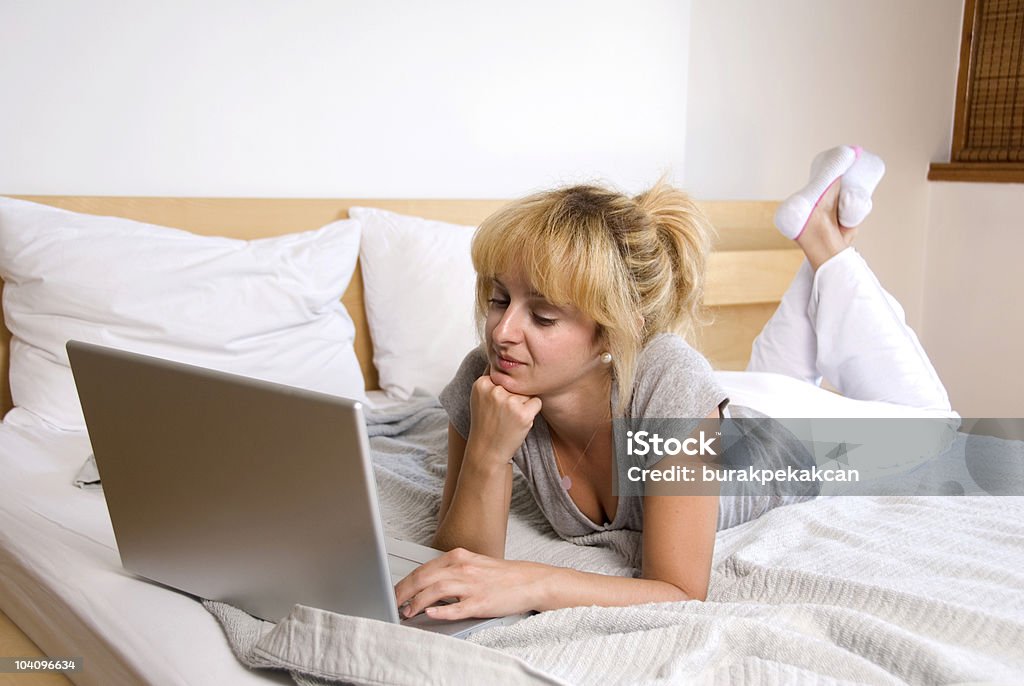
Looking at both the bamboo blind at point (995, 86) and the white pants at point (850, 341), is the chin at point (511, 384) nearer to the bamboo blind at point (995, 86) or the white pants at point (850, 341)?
the white pants at point (850, 341)

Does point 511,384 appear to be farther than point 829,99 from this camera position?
No

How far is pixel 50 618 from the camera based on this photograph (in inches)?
46.8

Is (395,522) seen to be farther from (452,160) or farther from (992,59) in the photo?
(992,59)

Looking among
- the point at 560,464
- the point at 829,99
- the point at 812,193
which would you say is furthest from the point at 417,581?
the point at 829,99

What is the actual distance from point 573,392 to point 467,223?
1.26 metres

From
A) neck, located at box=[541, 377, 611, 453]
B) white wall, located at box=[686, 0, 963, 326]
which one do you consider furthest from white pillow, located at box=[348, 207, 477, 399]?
white wall, located at box=[686, 0, 963, 326]

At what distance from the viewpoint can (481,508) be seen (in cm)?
123

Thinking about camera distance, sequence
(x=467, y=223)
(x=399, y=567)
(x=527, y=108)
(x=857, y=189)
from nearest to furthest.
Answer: (x=399, y=567), (x=857, y=189), (x=467, y=223), (x=527, y=108)

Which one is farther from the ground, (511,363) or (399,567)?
(511,363)

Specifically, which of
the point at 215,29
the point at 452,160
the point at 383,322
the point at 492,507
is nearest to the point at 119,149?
the point at 215,29

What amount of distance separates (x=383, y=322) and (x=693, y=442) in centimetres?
118

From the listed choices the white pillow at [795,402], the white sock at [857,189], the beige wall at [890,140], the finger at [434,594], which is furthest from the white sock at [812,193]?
the finger at [434,594]

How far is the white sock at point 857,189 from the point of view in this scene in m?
2.17

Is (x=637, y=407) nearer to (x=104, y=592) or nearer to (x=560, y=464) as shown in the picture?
(x=560, y=464)
